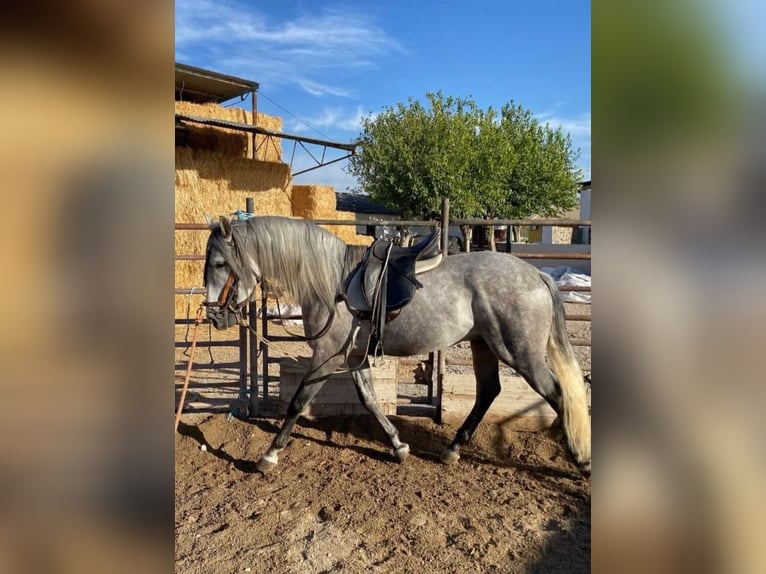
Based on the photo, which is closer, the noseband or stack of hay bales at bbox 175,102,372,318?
the noseband

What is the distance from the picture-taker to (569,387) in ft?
11.4

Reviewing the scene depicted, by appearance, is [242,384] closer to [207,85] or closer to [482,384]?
[482,384]

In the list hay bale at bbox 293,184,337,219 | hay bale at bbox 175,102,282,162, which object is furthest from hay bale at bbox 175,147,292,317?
hay bale at bbox 293,184,337,219

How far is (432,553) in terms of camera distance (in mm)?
2648

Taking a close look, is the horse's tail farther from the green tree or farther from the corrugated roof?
the green tree

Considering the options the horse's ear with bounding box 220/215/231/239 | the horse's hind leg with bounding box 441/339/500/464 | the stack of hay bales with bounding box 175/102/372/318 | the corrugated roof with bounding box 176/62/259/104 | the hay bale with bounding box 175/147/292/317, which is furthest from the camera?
the corrugated roof with bounding box 176/62/259/104

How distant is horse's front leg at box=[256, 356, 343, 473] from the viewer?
3.62 metres

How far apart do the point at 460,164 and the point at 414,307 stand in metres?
19.3

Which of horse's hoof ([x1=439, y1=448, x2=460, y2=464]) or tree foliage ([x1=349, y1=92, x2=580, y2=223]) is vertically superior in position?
tree foliage ([x1=349, y1=92, x2=580, y2=223])

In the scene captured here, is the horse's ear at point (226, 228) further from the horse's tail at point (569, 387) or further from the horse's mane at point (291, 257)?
the horse's tail at point (569, 387)

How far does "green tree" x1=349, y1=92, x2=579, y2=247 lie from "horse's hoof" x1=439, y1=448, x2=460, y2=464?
59.1ft

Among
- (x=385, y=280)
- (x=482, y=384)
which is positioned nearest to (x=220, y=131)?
(x=385, y=280)
